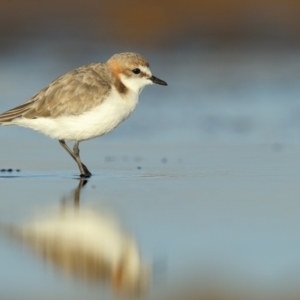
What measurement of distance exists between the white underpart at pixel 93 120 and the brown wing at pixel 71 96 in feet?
0.18

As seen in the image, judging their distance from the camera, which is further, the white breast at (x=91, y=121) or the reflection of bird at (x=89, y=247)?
the white breast at (x=91, y=121)

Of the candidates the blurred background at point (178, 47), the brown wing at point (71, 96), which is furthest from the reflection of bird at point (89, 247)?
the blurred background at point (178, 47)

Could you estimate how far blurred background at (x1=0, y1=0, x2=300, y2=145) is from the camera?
43.5 ft

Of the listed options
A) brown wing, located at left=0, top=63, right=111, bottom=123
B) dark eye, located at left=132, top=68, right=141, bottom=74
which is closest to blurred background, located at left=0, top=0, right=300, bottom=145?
dark eye, located at left=132, top=68, right=141, bottom=74

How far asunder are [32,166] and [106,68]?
Result: 1207mm

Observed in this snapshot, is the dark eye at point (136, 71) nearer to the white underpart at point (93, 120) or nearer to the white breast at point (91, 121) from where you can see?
the white underpart at point (93, 120)

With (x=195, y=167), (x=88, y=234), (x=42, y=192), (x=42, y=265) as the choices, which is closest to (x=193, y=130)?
(x=195, y=167)

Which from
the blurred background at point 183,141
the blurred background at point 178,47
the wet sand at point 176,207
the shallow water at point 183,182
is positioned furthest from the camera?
the blurred background at point 178,47

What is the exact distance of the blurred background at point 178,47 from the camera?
43.5 feet

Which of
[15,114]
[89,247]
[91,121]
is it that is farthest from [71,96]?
[89,247]

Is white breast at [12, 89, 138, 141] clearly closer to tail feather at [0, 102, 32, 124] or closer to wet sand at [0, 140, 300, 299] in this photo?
tail feather at [0, 102, 32, 124]

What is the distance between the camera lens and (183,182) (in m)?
8.19

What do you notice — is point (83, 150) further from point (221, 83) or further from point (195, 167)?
point (221, 83)

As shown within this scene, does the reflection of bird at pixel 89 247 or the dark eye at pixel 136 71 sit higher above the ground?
the dark eye at pixel 136 71
